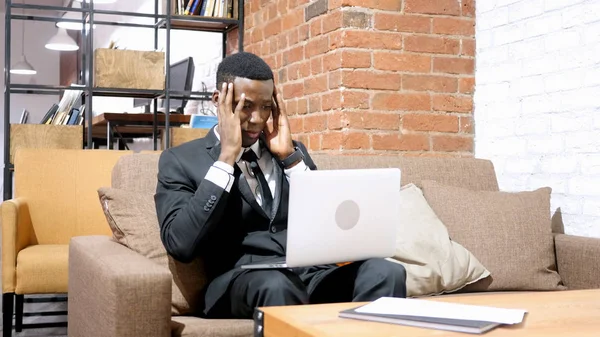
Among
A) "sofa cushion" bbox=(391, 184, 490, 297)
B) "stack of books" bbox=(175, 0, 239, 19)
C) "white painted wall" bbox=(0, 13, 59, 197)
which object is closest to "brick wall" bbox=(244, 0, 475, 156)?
"sofa cushion" bbox=(391, 184, 490, 297)

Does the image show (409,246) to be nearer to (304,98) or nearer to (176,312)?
(176,312)

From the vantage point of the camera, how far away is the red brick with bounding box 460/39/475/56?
11.4 feet

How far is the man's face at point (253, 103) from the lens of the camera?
2.20 metres

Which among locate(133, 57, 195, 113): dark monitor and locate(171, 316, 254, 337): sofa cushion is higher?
locate(133, 57, 195, 113): dark monitor

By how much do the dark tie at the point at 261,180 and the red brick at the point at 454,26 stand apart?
1452 mm

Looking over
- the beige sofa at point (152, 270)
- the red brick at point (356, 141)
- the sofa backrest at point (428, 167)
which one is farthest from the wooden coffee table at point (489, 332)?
the red brick at point (356, 141)

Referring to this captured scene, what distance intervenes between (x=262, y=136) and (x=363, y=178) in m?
0.60

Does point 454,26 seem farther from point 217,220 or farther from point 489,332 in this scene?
point 489,332

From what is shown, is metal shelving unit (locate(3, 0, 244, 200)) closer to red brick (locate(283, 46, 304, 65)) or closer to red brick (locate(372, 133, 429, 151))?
red brick (locate(283, 46, 304, 65))

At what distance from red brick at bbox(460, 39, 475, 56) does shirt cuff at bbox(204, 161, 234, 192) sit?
1.75m

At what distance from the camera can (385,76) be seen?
3307 millimetres

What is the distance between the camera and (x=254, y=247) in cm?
218

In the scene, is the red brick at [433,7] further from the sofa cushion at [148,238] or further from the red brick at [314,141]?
the sofa cushion at [148,238]

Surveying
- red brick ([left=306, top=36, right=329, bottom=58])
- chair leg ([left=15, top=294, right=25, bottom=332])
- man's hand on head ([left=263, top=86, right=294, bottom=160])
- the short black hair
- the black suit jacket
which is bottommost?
chair leg ([left=15, top=294, right=25, bottom=332])
